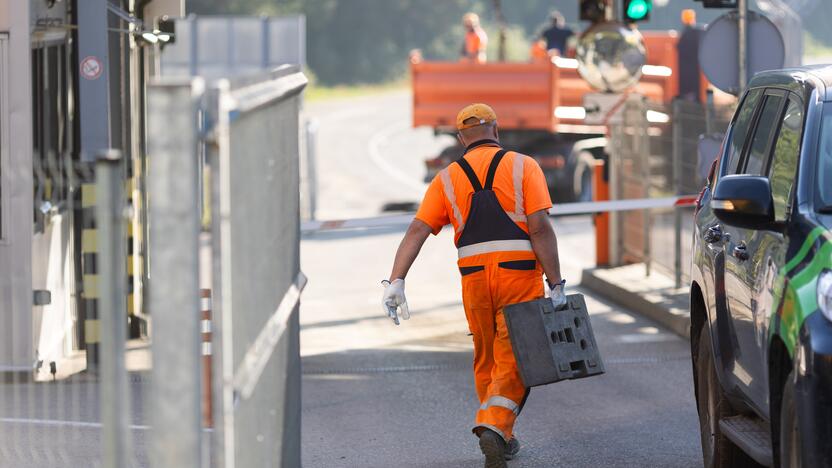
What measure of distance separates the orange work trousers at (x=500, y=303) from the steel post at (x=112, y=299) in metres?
4.14

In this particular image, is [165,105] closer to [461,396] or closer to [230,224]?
[230,224]

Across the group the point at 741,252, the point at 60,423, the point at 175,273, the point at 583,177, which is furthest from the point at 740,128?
the point at 583,177

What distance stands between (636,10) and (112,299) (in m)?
12.8

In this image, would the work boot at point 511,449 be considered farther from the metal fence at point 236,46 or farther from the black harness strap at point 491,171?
the metal fence at point 236,46

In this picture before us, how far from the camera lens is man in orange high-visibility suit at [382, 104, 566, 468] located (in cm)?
796

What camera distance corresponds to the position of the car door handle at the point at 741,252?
654cm

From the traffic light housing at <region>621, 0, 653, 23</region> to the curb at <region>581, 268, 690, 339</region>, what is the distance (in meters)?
2.48

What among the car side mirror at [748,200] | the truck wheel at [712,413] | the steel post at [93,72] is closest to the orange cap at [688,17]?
the steel post at [93,72]

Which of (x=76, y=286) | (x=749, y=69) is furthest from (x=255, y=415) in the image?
(x=749, y=69)

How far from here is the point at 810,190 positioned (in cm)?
603

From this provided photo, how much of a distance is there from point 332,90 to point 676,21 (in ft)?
51.9

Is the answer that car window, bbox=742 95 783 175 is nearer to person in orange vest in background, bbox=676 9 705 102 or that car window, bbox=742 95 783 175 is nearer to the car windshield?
the car windshield

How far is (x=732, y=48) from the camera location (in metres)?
13.6

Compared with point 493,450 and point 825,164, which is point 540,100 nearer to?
point 493,450
